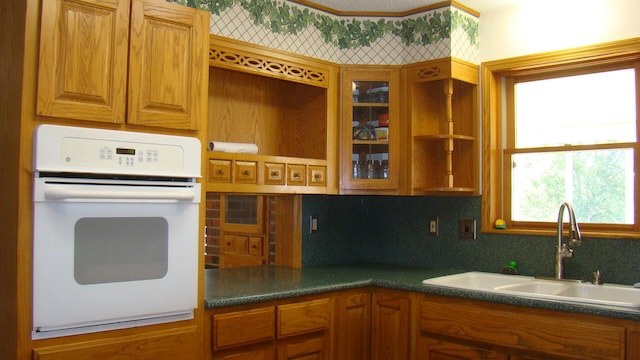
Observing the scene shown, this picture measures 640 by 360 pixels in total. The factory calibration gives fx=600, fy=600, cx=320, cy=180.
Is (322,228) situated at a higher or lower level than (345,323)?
higher

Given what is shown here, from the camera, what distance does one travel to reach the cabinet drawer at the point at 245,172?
295 cm

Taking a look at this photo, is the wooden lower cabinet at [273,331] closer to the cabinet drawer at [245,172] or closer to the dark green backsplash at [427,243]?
the cabinet drawer at [245,172]

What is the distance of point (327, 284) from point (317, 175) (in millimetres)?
655

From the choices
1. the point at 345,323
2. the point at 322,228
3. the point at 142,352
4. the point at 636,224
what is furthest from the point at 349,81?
the point at 142,352

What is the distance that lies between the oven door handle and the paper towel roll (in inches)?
23.2

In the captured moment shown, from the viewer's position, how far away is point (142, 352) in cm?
225

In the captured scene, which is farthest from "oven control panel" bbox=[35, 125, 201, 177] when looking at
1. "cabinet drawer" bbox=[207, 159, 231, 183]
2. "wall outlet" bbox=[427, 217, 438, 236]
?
"wall outlet" bbox=[427, 217, 438, 236]

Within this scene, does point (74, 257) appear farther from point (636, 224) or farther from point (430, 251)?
point (636, 224)

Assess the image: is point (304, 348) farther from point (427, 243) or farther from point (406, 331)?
point (427, 243)

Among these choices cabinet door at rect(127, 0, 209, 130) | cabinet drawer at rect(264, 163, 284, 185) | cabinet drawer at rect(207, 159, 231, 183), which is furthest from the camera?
cabinet drawer at rect(264, 163, 284, 185)

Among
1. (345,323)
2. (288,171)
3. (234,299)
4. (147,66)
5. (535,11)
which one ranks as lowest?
(345,323)

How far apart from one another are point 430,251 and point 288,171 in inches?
42.3

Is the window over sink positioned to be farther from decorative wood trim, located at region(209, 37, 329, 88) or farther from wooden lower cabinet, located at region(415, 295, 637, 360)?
decorative wood trim, located at region(209, 37, 329, 88)

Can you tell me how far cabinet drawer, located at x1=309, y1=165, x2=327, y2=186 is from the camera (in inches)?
130
